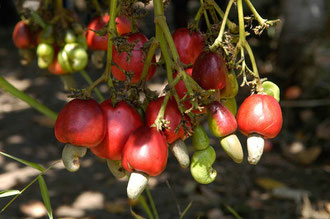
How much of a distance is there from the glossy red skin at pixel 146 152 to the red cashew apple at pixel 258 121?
0.48 ft

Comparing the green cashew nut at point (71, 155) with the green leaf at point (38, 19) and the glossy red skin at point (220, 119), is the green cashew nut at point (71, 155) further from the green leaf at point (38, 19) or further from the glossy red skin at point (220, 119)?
the green leaf at point (38, 19)

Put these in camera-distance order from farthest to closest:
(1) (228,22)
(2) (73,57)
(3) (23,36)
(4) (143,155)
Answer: (3) (23,36) < (2) (73,57) < (1) (228,22) < (4) (143,155)

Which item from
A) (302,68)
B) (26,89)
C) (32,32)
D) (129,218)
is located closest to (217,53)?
(32,32)

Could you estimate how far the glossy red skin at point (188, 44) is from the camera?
867mm

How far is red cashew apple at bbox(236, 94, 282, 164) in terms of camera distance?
76 centimetres

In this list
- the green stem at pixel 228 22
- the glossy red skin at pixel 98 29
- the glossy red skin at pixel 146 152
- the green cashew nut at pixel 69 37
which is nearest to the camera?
the glossy red skin at pixel 146 152

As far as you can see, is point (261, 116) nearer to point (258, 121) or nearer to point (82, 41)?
point (258, 121)

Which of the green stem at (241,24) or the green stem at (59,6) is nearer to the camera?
the green stem at (241,24)

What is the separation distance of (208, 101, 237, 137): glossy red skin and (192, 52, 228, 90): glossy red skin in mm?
34

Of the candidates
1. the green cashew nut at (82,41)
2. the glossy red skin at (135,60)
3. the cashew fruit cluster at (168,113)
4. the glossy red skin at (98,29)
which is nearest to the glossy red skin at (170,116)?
the cashew fruit cluster at (168,113)

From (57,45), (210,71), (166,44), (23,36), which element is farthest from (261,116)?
(23,36)

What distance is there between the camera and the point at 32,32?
4.17ft

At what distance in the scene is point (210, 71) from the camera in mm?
757

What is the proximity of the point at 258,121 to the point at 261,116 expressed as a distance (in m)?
0.01
